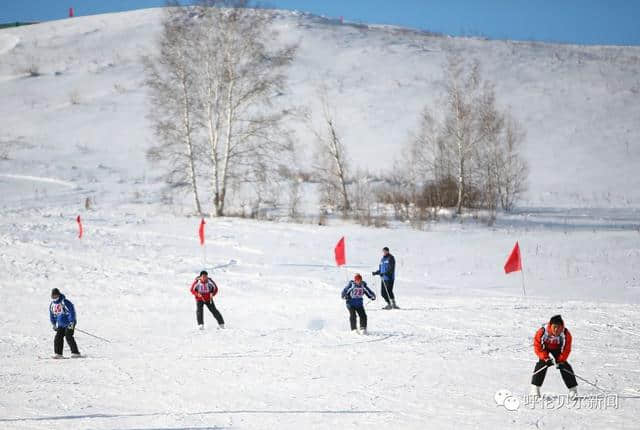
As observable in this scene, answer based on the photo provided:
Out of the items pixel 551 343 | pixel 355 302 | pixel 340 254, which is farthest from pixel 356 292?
pixel 551 343

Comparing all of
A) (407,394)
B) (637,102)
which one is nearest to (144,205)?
(407,394)

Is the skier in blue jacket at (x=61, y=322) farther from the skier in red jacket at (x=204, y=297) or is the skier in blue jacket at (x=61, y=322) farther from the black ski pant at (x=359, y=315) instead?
the black ski pant at (x=359, y=315)

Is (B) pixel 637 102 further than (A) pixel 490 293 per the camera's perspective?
Yes

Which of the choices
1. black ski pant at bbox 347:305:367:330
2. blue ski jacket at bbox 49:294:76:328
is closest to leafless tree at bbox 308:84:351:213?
black ski pant at bbox 347:305:367:330

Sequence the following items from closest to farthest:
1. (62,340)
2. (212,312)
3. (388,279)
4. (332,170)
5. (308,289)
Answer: (62,340) → (212,312) → (388,279) → (308,289) → (332,170)

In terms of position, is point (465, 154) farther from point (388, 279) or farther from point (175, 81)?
point (388, 279)

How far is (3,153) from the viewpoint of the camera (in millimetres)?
38188

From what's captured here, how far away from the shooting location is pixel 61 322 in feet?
37.6

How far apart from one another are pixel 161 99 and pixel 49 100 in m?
28.1

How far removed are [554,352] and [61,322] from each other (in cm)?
894

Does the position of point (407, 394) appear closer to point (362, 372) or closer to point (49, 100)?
point (362, 372)

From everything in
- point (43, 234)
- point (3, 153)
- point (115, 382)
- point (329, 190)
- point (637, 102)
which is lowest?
point (115, 382)

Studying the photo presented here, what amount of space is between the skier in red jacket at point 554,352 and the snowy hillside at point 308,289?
0.42 m

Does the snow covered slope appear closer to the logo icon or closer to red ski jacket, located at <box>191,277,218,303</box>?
red ski jacket, located at <box>191,277,218,303</box>
